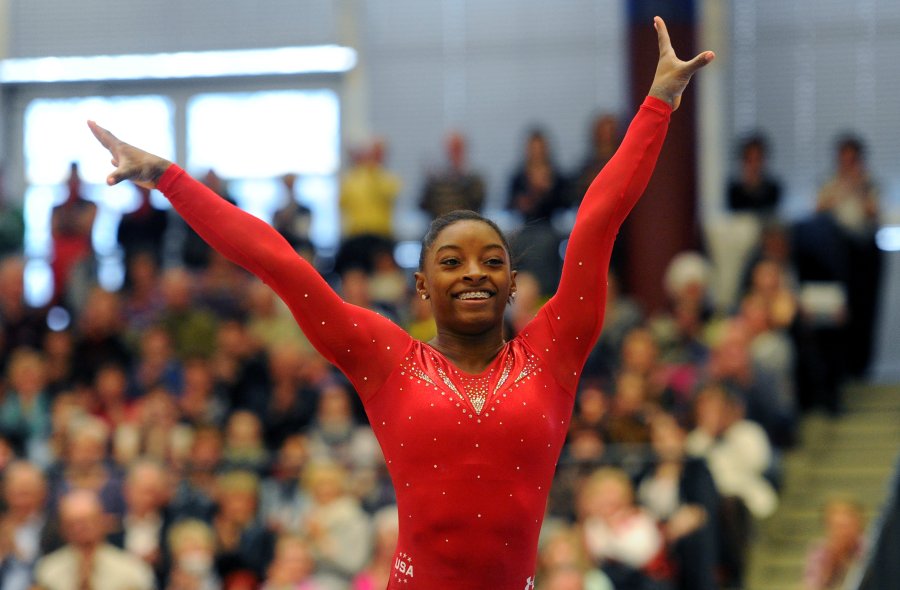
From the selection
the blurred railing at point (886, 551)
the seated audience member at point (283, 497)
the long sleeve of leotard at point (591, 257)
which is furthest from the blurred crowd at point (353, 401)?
the long sleeve of leotard at point (591, 257)

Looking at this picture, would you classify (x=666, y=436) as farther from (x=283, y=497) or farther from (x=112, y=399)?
(x=112, y=399)

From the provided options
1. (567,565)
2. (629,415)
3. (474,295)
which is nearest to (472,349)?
(474,295)

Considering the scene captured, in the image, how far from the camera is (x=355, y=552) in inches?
277

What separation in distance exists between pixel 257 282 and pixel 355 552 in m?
3.00

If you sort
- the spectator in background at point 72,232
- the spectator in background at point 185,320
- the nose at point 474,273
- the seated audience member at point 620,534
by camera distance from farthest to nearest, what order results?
the spectator in background at point 72,232
the spectator in background at point 185,320
the seated audience member at point 620,534
the nose at point 474,273

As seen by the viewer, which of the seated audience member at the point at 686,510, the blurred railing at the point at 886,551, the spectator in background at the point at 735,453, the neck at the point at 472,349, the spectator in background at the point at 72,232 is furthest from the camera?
the spectator in background at the point at 72,232

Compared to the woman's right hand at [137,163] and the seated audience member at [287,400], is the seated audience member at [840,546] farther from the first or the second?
the woman's right hand at [137,163]

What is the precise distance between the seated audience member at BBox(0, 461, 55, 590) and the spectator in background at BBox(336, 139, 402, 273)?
10.3ft

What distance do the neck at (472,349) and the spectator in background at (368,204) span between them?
22.1ft

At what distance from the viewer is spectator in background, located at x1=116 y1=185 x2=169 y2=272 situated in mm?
10227

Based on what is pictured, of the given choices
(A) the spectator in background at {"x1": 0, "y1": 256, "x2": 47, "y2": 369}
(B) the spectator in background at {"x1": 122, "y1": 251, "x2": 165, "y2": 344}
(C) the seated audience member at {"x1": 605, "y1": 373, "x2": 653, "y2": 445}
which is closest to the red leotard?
(C) the seated audience member at {"x1": 605, "y1": 373, "x2": 653, "y2": 445}

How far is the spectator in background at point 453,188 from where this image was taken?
9.73 m

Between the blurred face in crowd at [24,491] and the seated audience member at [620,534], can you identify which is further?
the blurred face in crowd at [24,491]

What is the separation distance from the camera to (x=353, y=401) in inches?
343
